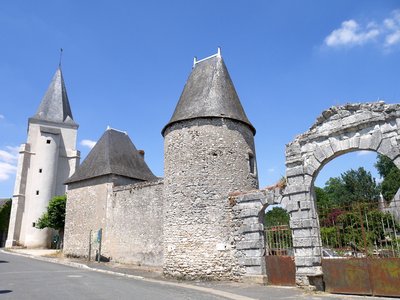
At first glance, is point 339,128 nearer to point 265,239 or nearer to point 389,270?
point 389,270

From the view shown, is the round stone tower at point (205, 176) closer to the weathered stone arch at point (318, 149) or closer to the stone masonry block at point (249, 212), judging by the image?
the stone masonry block at point (249, 212)

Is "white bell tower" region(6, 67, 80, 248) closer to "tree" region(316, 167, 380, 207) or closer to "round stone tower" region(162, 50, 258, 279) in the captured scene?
"round stone tower" region(162, 50, 258, 279)

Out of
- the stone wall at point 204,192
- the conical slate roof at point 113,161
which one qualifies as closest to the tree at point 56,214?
the conical slate roof at point 113,161

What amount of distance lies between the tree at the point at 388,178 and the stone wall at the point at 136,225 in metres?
26.7

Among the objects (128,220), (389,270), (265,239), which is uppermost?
(128,220)

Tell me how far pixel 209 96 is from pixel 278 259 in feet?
21.8

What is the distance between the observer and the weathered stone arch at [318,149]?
8.44 m

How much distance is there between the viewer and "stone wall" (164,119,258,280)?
37.8ft

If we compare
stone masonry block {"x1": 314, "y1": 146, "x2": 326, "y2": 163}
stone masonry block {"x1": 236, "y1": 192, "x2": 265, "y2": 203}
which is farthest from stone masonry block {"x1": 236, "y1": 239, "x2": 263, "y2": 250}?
stone masonry block {"x1": 314, "y1": 146, "x2": 326, "y2": 163}

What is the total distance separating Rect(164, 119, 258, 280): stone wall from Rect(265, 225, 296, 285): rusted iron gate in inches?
40.9

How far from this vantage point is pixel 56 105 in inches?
1391

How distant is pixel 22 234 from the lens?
30312 mm

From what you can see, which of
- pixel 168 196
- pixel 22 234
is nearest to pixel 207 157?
pixel 168 196

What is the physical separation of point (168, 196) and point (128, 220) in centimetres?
503
